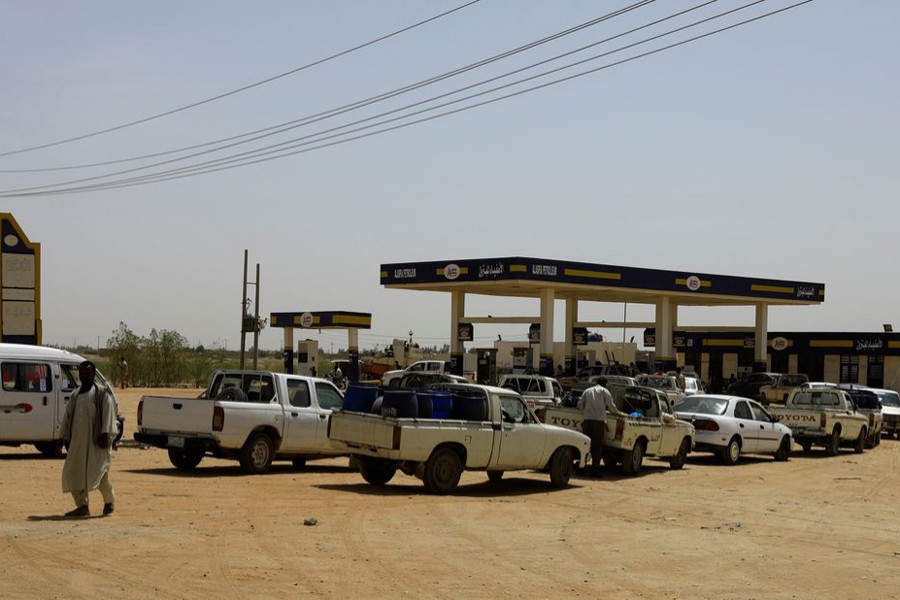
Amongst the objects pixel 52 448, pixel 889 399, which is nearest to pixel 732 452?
pixel 52 448

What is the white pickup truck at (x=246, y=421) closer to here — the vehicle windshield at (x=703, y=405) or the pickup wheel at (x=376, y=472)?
the pickup wheel at (x=376, y=472)

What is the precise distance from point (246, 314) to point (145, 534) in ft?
94.8

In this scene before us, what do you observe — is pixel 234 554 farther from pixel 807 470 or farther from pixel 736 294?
pixel 736 294

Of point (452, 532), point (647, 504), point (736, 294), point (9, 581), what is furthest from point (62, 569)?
point (736, 294)

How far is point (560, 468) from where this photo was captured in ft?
66.1

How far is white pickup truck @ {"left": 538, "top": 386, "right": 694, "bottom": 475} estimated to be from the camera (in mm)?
22594

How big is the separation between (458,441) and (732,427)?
10729mm

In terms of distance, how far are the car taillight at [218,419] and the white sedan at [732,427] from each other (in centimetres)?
1167

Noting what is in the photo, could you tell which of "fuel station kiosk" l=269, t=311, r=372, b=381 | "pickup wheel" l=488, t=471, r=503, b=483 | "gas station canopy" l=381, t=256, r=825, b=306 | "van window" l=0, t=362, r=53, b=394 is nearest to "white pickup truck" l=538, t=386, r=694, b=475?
"pickup wheel" l=488, t=471, r=503, b=483

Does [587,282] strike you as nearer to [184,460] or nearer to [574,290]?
[574,290]

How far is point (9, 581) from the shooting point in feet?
32.8

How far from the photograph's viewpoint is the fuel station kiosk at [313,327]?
68625 millimetres

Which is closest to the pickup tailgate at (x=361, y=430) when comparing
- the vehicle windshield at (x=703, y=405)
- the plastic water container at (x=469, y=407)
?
the plastic water container at (x=469, y=407)

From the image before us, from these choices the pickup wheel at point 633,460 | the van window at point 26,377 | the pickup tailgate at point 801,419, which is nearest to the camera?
the van window at point 26,377
